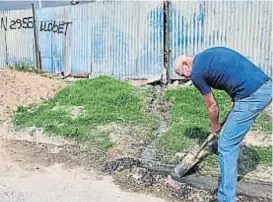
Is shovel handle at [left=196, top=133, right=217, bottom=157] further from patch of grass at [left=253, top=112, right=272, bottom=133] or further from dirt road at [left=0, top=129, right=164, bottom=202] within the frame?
patch of grass at [left=253, top=112, right=272, bottom=133]

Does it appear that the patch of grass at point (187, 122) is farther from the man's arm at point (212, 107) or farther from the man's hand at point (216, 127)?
→ the man's arm at point (212, 107)

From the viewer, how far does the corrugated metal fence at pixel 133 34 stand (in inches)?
341

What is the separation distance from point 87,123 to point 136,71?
3731mm

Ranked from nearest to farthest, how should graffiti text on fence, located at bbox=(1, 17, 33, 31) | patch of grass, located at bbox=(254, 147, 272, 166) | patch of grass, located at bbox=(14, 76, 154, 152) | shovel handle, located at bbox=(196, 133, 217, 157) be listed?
shovel handle, located at bbox=(196, 133, 217, 157)
patch of grass, located at bbox=(254, 147, 272, 166)
patch of grass, located at bbox=(14, 76, 154, 152)
graffiti text on fence, located at bbox=(1, 17, 33, 31)

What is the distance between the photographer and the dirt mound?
25.8ft

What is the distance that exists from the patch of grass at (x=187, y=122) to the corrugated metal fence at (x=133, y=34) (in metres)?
1.48

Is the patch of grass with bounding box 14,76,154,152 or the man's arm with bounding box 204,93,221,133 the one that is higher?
the man's arm with bounding box 204,93,221,133

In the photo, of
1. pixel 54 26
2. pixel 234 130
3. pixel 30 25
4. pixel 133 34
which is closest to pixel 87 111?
pixel 133 34

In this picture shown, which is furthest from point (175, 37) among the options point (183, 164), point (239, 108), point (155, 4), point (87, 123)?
point (239, 108)

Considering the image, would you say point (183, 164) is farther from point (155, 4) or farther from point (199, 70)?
point (155, 4)

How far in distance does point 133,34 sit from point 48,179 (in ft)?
19.1

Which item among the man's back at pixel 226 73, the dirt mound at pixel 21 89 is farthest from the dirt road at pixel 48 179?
the dirt mound at pixel 21 89

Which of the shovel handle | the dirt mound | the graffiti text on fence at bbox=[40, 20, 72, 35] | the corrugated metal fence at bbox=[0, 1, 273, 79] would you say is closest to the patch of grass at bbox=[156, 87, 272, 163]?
the shovel handle

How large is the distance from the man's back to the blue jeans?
0.24 ft
